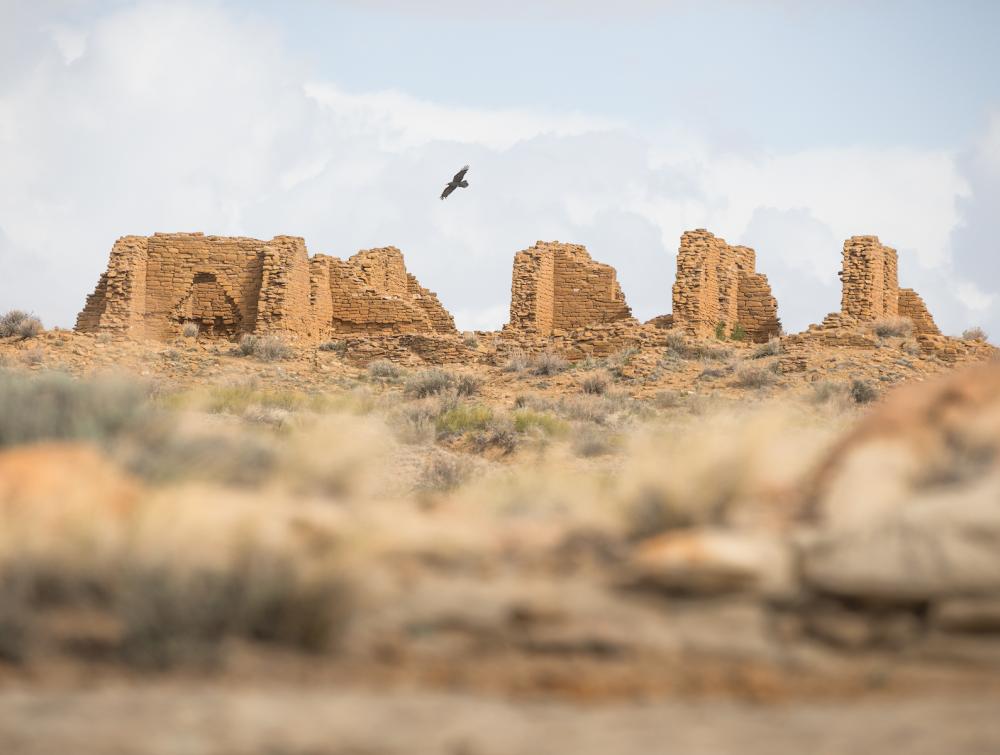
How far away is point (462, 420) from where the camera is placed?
19.4 m

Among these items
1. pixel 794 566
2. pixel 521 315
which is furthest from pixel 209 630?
pixel 521 315

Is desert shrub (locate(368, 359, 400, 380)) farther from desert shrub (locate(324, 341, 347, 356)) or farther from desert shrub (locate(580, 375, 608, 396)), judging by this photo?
desert shrub (locate(580, 375, 608, 396))

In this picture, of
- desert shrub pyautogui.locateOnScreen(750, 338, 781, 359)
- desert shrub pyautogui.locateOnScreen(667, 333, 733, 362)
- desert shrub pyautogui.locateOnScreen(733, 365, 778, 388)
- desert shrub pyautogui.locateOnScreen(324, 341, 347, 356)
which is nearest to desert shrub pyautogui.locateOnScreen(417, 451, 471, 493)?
desert shrub pyautogui.locateOnScreen(733, 365, 778, 388)

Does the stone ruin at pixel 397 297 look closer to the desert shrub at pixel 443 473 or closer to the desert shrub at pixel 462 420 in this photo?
the desert shrub at pixel 462 420

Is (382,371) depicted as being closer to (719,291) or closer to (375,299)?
(375,299)

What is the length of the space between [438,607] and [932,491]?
7.66 ft

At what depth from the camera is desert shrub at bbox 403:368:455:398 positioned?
24516 mm

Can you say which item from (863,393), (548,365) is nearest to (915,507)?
(863,393)

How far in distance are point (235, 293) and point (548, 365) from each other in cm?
875

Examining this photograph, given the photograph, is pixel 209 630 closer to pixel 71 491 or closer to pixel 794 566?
pixel 71 491

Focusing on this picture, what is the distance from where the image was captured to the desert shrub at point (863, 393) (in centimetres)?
2272

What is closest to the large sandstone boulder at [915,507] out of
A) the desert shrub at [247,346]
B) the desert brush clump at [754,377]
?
the desert brush clump at [754,377]

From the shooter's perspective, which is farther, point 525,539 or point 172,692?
point 525,539

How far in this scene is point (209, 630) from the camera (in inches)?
228
